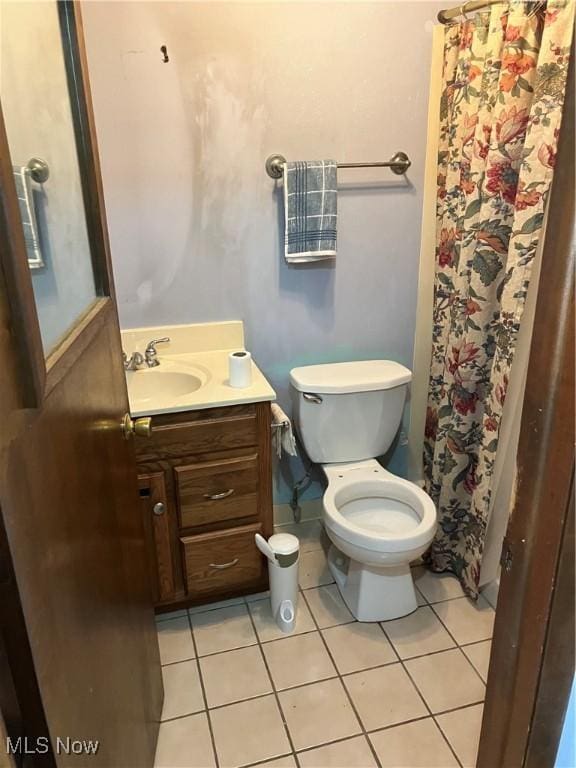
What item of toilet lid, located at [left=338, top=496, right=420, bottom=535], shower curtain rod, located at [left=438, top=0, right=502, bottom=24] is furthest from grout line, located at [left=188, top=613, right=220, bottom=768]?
shower curtain rod, located at [left=438, top=0, right=502, bottom=24]

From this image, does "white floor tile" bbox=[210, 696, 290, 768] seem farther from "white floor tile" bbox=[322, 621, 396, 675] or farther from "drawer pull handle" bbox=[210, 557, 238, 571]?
"drawer pull handle" bbox=[210, 557, 238, 571]

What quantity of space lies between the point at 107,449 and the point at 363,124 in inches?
60.8

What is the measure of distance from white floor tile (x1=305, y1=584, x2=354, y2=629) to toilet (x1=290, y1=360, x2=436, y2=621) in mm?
28

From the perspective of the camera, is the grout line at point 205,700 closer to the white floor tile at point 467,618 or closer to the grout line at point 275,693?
the grout line at point 275,693

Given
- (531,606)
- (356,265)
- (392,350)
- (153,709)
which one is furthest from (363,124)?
(153,709)

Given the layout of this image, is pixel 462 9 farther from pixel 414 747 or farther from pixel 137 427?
pixel 414 747

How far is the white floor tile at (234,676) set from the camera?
1729 mm

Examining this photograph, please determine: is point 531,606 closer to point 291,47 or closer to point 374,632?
point 374,632

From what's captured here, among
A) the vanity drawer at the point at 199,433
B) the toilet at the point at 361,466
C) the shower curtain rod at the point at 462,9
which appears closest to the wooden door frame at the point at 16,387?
the vanity drawer at the point at 199,433

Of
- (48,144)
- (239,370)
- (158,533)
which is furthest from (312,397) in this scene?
(48,144)

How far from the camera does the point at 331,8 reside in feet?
6.25

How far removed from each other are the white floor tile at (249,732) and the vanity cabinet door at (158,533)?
43cm

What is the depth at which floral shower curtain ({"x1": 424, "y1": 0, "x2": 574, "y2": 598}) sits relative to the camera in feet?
5.19

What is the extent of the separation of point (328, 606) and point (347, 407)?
72cm
